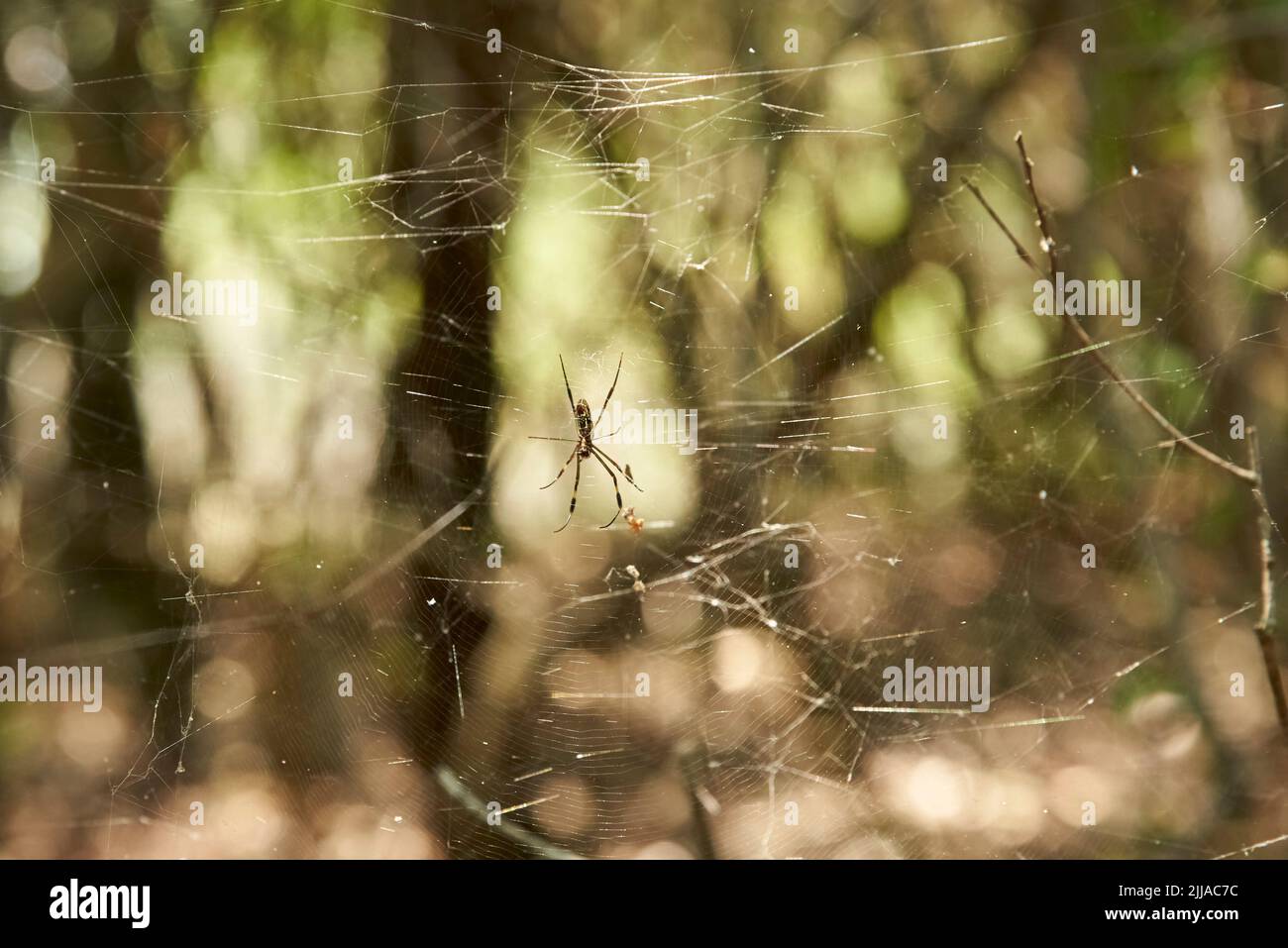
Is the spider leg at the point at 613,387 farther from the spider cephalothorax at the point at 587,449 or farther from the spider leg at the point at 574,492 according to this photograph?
the spider leg at the point at 574,492

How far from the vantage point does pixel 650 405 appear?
1.68m

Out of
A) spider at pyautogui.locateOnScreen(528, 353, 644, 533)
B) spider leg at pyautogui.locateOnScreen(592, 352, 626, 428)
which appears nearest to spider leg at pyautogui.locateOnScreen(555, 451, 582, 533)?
→ spider at pyautogui.locateOnScreen(528, 353, 644, 533)

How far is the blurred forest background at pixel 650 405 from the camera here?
167 centimetres

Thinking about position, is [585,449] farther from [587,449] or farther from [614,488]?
[614,488]

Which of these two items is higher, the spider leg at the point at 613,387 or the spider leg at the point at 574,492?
the spider leg at the point at 613,387

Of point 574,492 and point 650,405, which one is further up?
point 650,405

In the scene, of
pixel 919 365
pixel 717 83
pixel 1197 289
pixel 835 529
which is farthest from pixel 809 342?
pixel 1197 289

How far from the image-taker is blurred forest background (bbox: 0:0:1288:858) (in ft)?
5.49

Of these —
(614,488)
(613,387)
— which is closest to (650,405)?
(613,387)

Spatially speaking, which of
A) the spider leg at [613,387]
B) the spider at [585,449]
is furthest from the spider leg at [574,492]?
the spider leg at [613,387]

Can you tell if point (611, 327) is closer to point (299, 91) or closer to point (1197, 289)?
point (299, 91)

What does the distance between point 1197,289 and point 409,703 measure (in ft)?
6.73

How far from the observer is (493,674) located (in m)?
1.72

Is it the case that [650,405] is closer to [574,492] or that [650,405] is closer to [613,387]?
[613,387]
